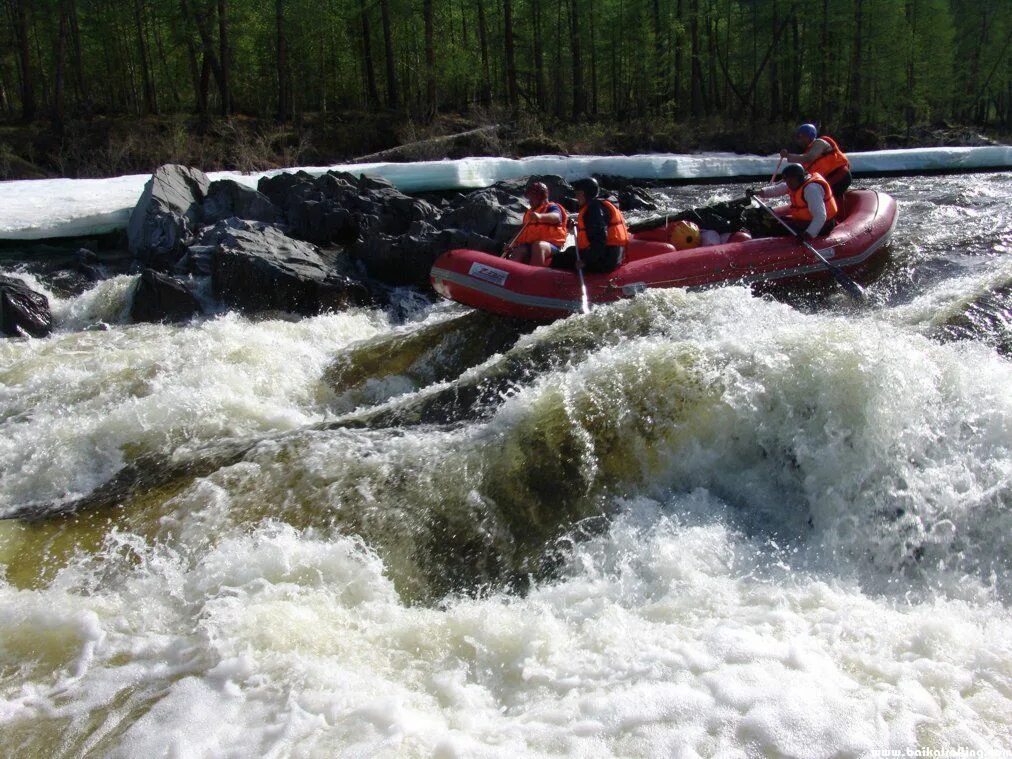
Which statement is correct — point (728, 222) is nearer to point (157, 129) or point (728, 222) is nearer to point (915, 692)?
point (915, 692)

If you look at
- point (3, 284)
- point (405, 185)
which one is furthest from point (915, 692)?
point (405, 185)

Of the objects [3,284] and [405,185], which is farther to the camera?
[405,185]

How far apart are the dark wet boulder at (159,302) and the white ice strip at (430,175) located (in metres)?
2.63

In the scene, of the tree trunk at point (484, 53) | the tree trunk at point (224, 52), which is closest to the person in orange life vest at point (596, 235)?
the tree trunk at point (224, 52)

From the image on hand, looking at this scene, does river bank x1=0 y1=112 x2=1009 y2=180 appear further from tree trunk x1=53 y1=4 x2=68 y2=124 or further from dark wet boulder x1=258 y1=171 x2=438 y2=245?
dark wet boulder x1=258 y1=171 x2=438 y2=245

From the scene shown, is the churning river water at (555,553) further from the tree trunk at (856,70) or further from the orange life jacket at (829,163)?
the tree trunk at (856,70)

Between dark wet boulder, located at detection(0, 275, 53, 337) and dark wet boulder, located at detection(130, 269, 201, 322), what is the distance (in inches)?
33.6

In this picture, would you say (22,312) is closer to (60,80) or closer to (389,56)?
(60,80)

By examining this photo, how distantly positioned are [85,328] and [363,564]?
6.02 m

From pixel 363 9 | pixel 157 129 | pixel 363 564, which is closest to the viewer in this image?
pixel 363 564

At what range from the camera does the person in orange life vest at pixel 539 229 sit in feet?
24.4

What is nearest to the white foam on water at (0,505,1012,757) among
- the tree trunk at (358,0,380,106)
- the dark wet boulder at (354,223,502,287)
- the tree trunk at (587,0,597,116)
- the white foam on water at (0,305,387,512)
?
the white foam on water at (0,305,387,512)

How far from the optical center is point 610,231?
21.9 ft

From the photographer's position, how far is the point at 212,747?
8.45ft
